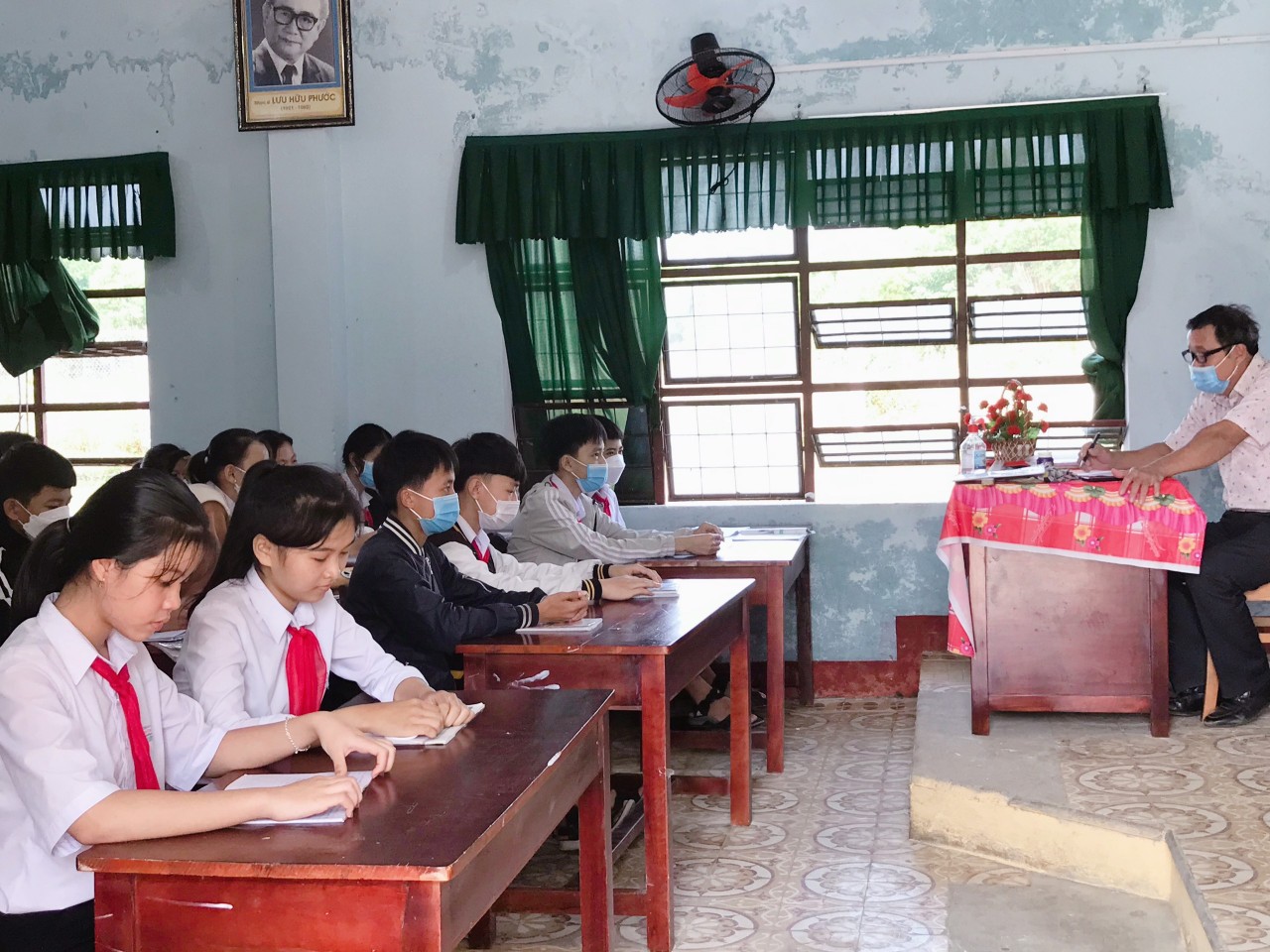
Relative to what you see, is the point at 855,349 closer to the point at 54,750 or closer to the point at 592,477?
the point at 592,477

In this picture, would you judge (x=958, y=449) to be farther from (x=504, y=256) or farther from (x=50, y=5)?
(x=50, y=5)

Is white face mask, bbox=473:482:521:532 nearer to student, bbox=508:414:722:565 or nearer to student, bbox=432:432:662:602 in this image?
student, bbox=432:432:662:602

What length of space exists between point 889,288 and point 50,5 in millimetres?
4023

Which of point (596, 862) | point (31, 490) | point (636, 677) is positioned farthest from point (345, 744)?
point (31, 490)

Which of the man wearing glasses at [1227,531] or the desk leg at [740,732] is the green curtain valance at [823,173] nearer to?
the man wearing glasses at [1227,531]

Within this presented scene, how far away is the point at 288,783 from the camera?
175cm

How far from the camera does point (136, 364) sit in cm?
611

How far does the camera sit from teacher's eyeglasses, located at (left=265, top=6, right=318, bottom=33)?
5.61 meters

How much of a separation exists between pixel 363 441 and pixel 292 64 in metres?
1.69

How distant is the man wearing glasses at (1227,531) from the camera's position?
159 inches

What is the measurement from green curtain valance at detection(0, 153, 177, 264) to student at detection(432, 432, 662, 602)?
2.78 m

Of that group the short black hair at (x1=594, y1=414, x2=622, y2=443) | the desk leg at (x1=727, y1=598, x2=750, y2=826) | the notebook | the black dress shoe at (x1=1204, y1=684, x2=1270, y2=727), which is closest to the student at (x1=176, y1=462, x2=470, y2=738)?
the notebook

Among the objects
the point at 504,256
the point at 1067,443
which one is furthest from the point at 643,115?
the point at 1067,443

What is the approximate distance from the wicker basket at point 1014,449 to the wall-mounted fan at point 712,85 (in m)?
1.73
